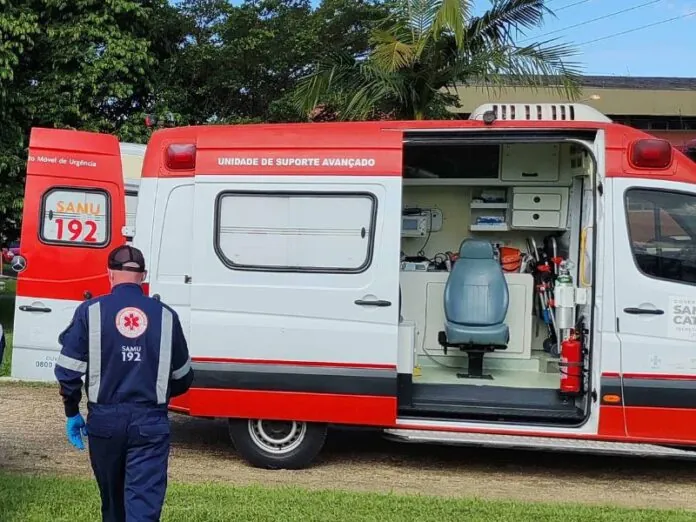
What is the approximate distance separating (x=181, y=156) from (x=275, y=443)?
2.28 m

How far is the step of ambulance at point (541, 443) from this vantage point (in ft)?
18.7

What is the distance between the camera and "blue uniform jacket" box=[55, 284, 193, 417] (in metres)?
3.55

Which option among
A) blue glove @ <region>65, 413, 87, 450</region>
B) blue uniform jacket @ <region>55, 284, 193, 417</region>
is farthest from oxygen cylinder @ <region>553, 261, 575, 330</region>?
blue glove @ <region>65, 413, 87, 450</region>

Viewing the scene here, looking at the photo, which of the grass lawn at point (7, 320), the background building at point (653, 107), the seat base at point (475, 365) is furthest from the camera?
the background building at point (653, 107)

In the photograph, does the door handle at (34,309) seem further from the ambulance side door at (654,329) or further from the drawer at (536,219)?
the ambulance side door at (654,329)

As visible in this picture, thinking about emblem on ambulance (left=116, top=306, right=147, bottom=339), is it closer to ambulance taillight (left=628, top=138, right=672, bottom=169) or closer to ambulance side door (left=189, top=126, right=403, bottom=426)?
ambulance side door (left=189, top=126, right=403, bottom=426)

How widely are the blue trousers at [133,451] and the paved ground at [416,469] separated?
86.3 inches

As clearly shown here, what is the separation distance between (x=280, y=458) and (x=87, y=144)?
416 cm

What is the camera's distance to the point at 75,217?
27.2 ft

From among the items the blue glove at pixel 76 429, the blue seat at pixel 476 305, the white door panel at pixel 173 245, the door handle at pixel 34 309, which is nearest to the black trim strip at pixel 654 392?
the blue seat at pixel 476 305

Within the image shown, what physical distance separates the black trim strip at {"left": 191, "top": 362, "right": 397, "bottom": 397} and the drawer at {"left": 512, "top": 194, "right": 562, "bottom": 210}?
236cm

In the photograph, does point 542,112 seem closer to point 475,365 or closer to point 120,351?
point 475,365

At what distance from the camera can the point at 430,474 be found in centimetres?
611

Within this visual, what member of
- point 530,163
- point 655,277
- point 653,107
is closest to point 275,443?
point 655,277
